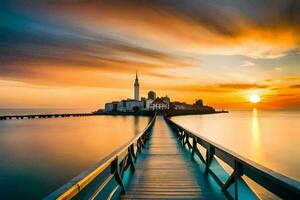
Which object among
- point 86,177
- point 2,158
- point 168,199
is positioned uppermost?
point 86,177

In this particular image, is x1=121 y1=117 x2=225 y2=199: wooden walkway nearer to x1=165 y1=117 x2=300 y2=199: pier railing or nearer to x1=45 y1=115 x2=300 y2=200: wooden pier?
x1=45 y1=115 x2=300 y2=200: wooden pier

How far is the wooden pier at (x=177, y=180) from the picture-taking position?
2.39 meters

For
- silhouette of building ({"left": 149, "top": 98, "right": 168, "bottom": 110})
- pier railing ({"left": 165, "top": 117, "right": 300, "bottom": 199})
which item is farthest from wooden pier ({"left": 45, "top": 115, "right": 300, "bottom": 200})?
silhouette of building ({"left": 149, "top": 98, "right": 168, "bottom": 110})

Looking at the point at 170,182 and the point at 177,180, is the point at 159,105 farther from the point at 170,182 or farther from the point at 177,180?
the point at 170,182

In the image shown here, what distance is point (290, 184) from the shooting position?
2170mm

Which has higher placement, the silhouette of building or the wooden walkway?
the silhouette of building

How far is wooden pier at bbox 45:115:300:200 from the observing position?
2.39 metres

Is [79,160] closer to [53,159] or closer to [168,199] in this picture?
[53,159]

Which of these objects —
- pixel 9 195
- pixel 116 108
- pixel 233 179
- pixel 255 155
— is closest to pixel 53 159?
pixel 9 195

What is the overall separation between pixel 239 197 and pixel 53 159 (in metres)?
20.5

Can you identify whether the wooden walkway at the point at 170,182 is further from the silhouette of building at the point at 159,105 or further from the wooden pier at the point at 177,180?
the silhouette of building at the point at 159,105

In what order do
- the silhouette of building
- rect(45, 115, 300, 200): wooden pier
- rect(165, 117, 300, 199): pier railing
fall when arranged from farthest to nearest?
1. the silhouette of building
2. rect(45, 115, 300, 200): wooden pier
3. rect(165, 117, 300, 199): pier railing

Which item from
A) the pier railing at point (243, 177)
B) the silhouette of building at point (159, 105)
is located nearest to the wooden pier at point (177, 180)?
the pier railing at point (243, 177)

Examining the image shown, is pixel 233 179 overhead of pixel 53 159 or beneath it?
overhead
